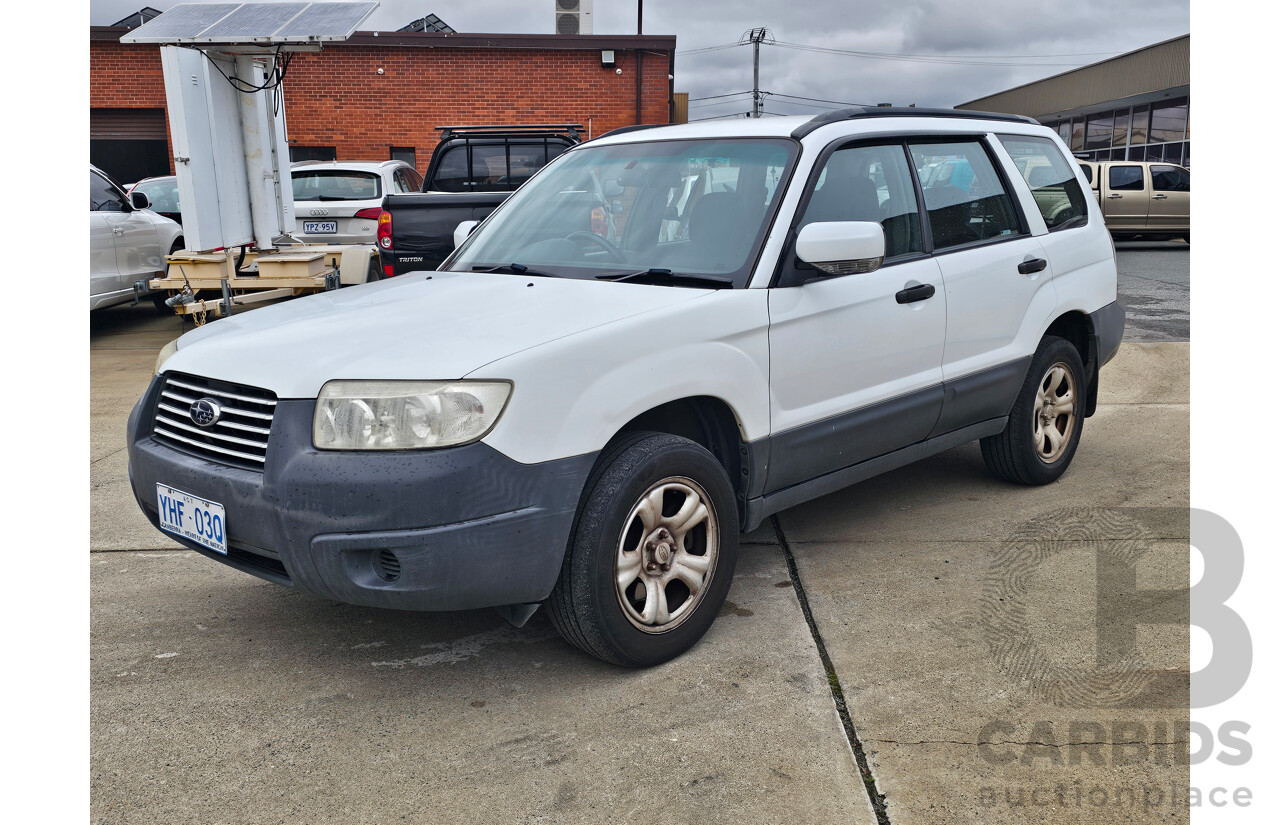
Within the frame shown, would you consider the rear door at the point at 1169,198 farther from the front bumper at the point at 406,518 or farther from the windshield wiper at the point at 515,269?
the front bumper at the point at 406,518

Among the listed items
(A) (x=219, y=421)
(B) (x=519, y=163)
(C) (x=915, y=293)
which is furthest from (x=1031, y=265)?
(B) (x=519, y=163)

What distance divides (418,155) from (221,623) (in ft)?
64.0

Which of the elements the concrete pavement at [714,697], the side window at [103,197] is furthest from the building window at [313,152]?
the concrete pavement at [714,697]

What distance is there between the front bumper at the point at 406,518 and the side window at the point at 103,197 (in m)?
8.34

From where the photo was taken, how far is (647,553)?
10.5 feet

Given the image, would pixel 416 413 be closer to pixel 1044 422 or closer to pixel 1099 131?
pixel 1044 422

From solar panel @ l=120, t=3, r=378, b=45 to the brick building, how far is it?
11786mm

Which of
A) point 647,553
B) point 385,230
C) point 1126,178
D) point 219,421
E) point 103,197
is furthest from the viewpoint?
point 1126,178

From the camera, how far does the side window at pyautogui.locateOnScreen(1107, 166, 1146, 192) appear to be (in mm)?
19484

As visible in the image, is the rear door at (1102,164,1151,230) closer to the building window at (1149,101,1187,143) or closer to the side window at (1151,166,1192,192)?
the side window at (1151,166,1192,192)

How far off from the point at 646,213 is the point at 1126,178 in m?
18.6

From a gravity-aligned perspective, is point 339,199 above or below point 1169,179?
above

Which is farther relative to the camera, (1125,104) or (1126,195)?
(1125,104)

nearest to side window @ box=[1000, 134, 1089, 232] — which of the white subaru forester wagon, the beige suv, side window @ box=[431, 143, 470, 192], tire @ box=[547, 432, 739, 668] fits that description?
the white subaru forester wagon
